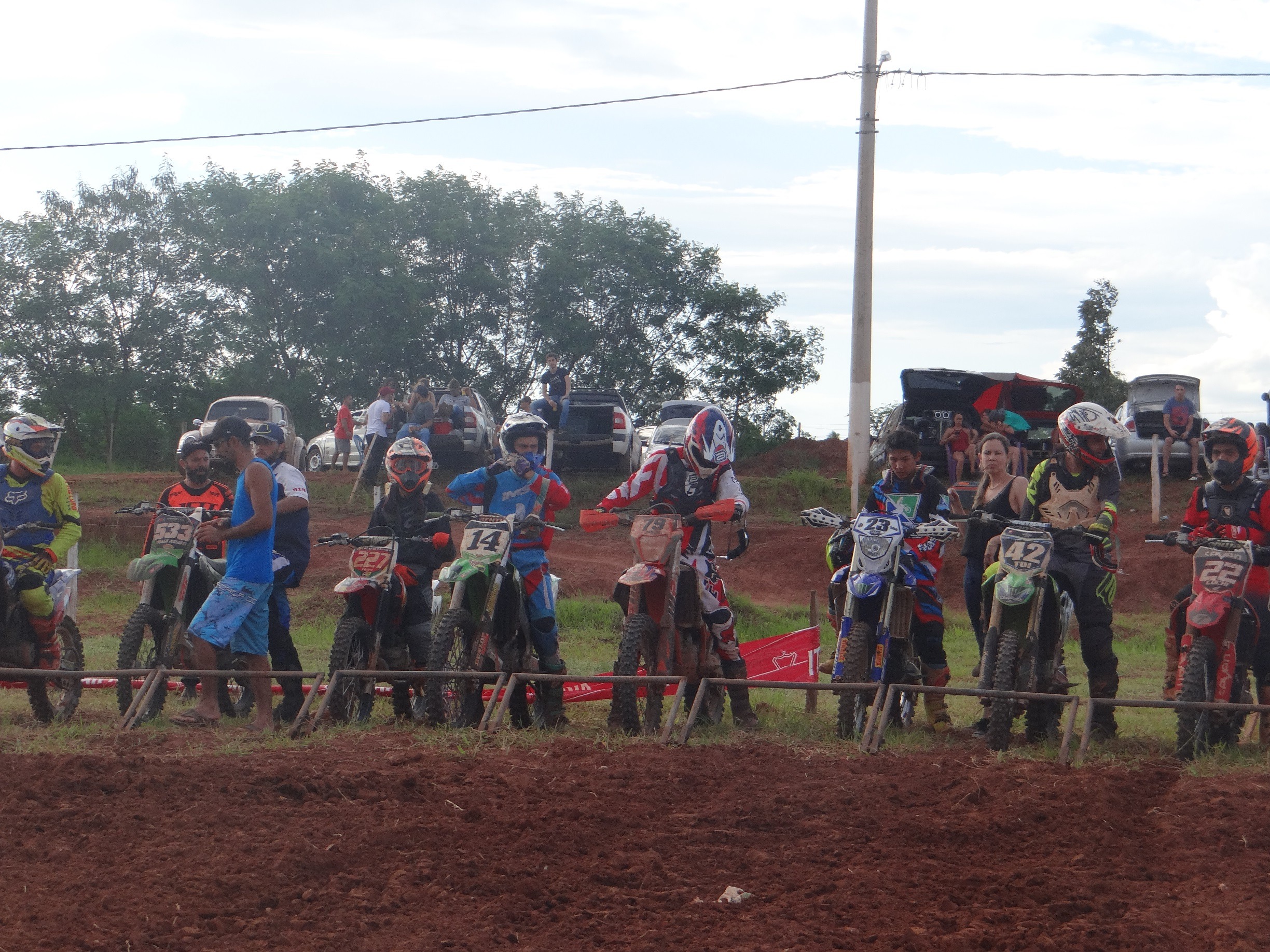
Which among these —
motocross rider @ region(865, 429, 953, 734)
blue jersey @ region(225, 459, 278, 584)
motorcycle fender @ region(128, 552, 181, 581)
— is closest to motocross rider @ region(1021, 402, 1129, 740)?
motocross rider @ region(865, 429, 953, 734)

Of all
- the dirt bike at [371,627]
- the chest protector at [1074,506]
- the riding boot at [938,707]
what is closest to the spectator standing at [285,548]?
the dirt bike at [371,627]

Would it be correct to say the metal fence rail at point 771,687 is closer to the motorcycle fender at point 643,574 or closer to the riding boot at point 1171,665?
the motorcycle fender at point 643,574

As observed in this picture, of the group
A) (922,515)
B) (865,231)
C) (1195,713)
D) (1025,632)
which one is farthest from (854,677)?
(865,231)

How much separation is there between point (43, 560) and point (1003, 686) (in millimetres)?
5880

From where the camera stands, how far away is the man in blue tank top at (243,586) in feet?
25.2

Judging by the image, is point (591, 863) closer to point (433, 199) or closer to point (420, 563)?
point (420, 563)

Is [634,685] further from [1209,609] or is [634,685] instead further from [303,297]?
[303,297]

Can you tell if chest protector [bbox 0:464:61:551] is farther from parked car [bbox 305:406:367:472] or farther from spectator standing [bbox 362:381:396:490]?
parked car [bbox 305:406:367:472]

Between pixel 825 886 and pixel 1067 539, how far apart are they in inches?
135

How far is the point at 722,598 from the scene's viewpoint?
824cm

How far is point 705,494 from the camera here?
8281 millimetres

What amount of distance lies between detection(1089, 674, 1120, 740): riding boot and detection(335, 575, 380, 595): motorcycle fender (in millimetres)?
4212

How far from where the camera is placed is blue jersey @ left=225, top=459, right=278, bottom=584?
7.77 m

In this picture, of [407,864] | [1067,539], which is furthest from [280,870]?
[1067,539]
